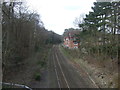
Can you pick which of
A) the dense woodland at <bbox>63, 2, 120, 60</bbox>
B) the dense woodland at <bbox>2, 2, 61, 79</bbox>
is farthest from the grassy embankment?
the dense woodland at <bbox>63, 2, 120, 60</bbox>

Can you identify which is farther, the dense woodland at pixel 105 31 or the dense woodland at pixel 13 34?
the dense woodland at pixel 105 31

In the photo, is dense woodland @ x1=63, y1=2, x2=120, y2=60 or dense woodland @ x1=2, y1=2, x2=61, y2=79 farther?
dense woodland @ x1=63, y1=2, x2=120, y2=60

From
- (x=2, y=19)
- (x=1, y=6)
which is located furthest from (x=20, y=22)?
(x=1, y=6)

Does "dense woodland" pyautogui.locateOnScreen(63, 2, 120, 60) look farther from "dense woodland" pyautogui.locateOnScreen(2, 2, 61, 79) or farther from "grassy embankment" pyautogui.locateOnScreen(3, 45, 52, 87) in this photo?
"dense woodland" pyautogui.locateOnScreen(2, 2, 61, 79)

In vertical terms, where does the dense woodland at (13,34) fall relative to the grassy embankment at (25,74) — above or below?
above

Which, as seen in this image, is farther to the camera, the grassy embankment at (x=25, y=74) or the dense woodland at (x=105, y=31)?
the dense woodland at (x=105, y=31)

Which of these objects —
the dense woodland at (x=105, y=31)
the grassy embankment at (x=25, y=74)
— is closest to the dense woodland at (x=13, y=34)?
the grassy embankment at (x=25, y=74)

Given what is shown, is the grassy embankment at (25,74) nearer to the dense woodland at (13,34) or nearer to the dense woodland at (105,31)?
the dense woodland at (13,34)

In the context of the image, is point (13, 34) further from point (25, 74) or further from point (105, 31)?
point (105, 31)

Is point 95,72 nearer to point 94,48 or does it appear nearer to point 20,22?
point 94,48

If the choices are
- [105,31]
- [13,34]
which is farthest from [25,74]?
[105,31]

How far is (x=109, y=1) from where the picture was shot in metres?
17.1

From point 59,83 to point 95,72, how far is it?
419cm

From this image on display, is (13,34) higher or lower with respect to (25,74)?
higher
